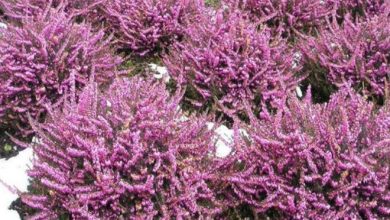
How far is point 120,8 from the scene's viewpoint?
5520 mm

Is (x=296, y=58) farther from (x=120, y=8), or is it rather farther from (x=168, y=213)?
(x=168, y=213)

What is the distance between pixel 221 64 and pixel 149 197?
1465 millimetres

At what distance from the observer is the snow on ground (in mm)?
3902

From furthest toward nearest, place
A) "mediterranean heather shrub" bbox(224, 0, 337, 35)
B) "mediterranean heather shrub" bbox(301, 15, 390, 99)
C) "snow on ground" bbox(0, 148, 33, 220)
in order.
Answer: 1. "mediterranean heather shrub" bbox(224, 0, 337, 35)
2. "mediterranean heather shrub" bbox(301, 15, 390, 99)
3. "snow on ground" bbox(0, 148, 33, 220)

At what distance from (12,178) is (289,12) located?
9.84 ft

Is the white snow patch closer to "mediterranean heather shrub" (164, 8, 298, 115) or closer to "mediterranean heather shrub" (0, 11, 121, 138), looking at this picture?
"mediterranean heather shrub" (164, 8, 298, 115)

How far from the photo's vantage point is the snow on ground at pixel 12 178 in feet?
12.8

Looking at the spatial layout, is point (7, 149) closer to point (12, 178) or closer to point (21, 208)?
point (12, 178)

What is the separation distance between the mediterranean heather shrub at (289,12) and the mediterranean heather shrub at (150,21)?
0.46m

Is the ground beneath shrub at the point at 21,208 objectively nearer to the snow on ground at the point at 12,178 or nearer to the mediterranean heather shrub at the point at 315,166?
the snow on ground at the point at 12,178

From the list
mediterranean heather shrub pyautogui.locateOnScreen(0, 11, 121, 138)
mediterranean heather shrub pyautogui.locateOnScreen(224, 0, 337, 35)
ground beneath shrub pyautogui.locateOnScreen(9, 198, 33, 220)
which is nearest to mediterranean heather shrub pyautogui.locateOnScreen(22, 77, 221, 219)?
ground beneath shrub pyautogui.locateOnScreen(9, 198, 33, 220)

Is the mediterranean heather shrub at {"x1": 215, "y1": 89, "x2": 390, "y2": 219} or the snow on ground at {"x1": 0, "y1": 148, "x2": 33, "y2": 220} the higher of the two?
the snow on ground at {"x1": 0, "y1": 148, "x2": 33, "y2": 220}

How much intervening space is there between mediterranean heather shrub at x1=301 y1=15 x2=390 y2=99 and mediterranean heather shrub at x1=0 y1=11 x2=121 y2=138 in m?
1.83

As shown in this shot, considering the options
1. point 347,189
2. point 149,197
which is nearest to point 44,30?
point 149,197
